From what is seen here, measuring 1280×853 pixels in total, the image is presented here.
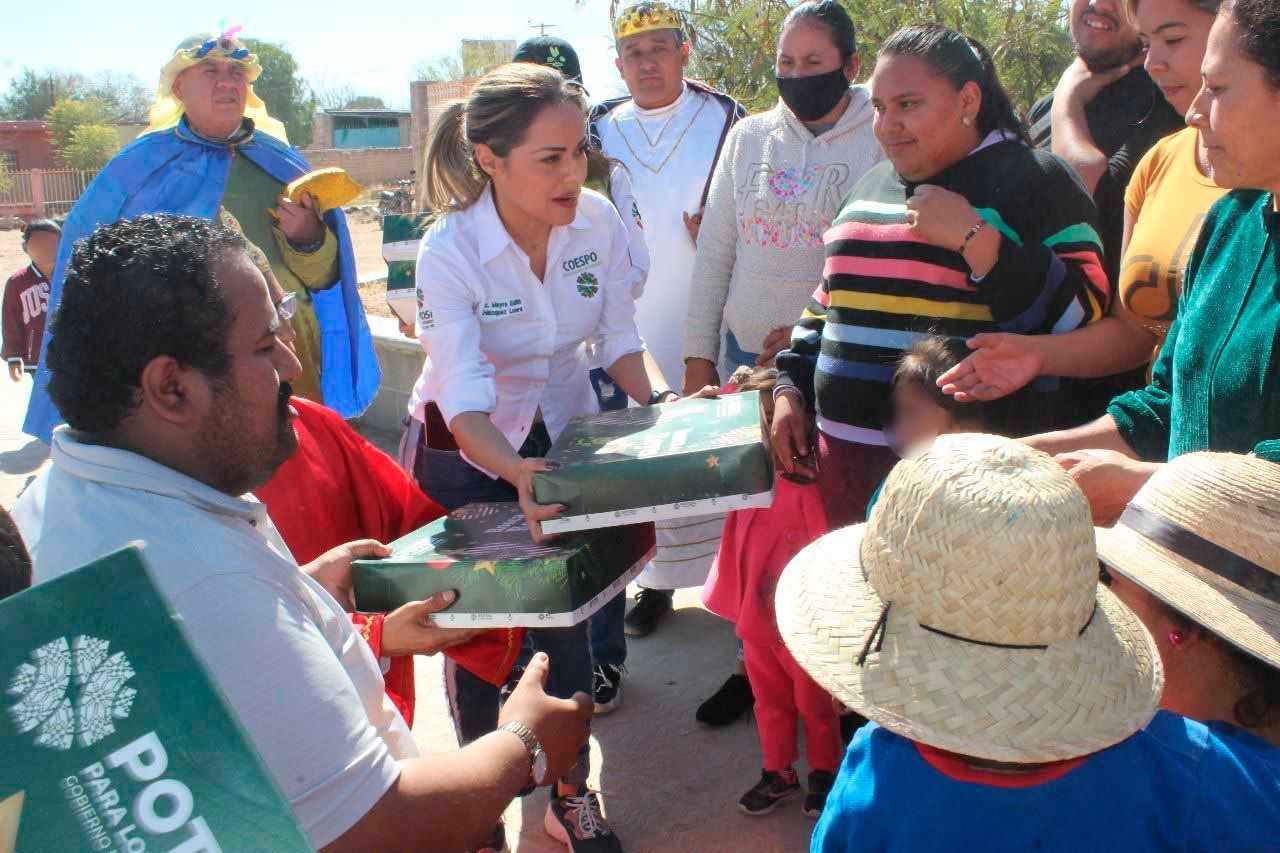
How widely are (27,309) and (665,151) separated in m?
5.73

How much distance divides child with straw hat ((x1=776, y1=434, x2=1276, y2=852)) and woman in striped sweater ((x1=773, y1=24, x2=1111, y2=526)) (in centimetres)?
117

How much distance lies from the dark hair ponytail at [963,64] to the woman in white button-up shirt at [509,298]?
884 mm

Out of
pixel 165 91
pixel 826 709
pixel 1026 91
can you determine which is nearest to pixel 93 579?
pixel 826 709

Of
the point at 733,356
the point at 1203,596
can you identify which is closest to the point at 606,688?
the point at 733,356

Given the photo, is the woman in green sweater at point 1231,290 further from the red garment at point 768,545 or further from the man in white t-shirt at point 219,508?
the man in white t-shirt at point 219,508

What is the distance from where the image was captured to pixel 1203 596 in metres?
1.58

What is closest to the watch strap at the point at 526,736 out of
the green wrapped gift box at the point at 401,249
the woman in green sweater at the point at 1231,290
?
the woman in green sweater at the point at 1231,290

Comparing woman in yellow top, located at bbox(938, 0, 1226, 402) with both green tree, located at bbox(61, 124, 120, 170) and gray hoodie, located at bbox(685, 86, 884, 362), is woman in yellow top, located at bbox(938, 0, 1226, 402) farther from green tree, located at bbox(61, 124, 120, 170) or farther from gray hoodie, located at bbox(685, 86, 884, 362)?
green tree, located at bbox(61, 124, 120, 170)

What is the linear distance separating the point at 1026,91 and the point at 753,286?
5.08 m

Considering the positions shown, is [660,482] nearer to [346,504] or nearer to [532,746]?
[532,746]

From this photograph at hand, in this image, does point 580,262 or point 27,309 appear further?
point 27,309

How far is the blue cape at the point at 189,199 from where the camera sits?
4.63 metres

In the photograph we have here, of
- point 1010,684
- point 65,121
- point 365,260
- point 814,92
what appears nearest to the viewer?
point 1010,684

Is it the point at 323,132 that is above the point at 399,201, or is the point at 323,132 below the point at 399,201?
above
